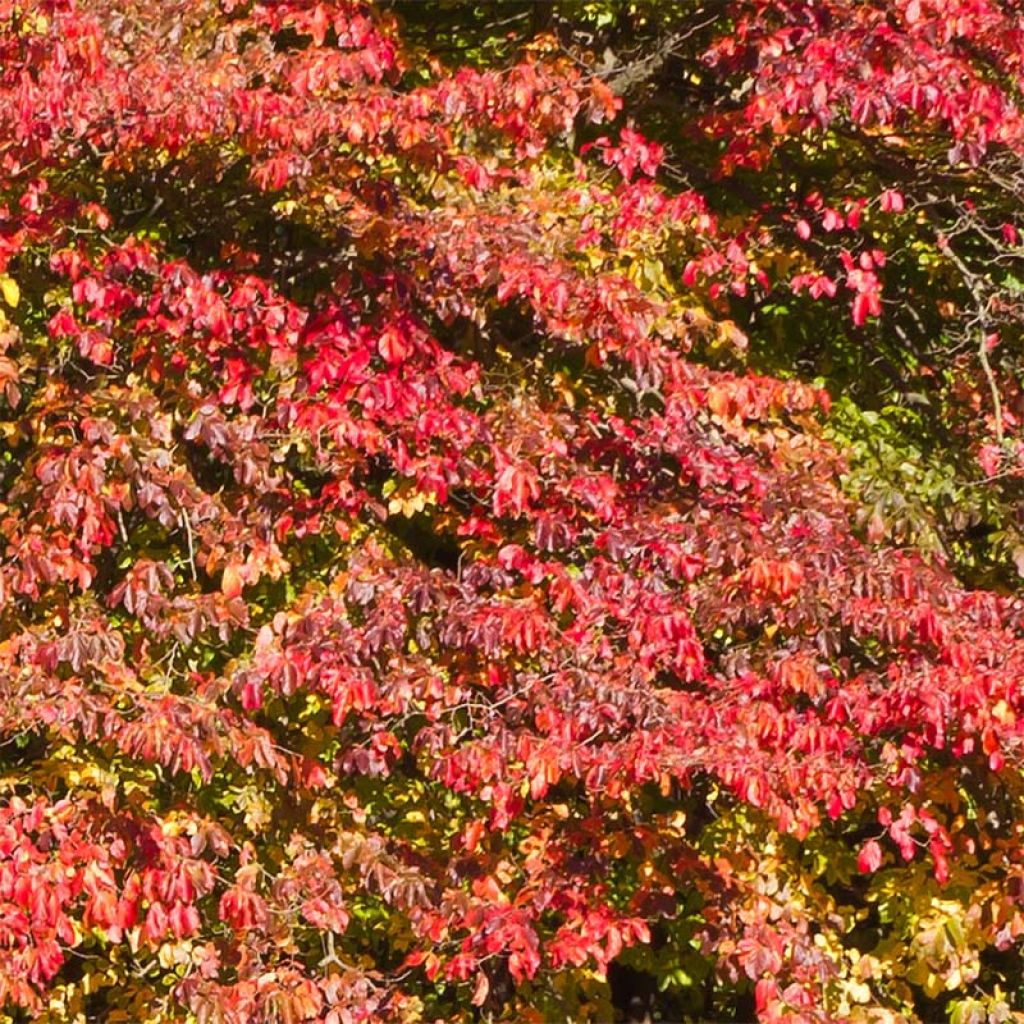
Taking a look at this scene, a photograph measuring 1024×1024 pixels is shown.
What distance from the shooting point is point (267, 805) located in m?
5.43

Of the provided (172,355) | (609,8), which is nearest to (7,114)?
(172,355)

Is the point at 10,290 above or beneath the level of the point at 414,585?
above

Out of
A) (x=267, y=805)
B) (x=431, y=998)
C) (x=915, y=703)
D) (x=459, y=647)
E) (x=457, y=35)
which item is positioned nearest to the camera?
(x=915, y=703)

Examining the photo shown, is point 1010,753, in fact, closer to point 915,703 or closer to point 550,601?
point 915,703

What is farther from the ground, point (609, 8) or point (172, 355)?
point (609, 8)

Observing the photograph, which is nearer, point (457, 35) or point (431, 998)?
point (431, 998)

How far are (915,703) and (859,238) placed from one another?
190 centimetres

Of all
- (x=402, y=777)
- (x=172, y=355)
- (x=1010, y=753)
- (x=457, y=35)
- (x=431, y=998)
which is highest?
(x=457, y=35)

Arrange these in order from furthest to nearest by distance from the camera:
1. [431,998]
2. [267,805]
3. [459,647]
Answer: [431,998] → [267,805] → [459,647]

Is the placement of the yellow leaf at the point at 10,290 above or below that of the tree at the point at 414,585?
above

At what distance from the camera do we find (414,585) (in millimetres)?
4945

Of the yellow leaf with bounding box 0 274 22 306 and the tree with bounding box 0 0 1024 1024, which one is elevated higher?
the yellow leaf with bounding box 0 274 22 306

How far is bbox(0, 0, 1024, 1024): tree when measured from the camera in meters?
4.77

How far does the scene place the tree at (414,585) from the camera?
15.7 ft
